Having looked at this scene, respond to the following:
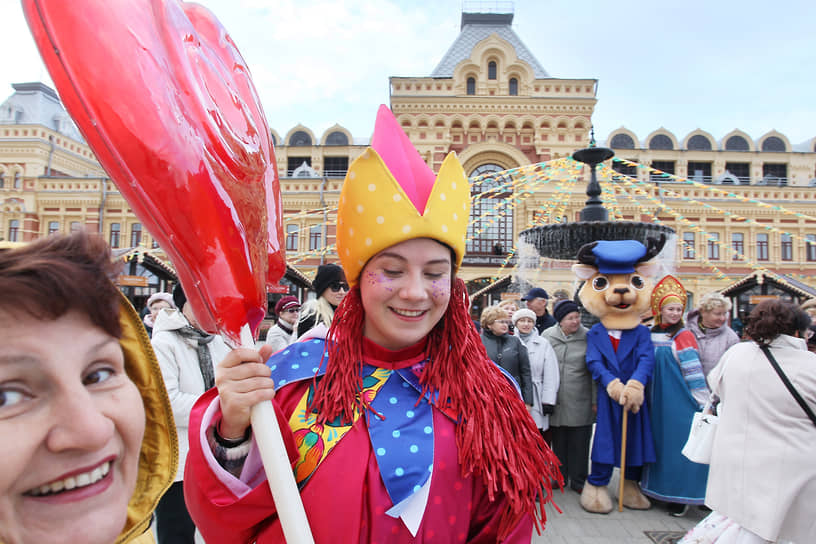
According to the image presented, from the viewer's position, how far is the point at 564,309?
4824 mm

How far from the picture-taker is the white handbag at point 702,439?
3.21 metres

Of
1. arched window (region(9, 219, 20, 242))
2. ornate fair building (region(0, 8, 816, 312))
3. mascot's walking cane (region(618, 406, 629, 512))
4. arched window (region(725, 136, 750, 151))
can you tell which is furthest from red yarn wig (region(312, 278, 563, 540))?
arched window (region(725, 136, 750, 151))

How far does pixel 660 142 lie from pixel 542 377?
30.5 metres

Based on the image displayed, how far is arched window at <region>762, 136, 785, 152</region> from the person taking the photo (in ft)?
100

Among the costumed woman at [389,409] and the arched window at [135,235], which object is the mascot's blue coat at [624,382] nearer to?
the costumed woman at [389,409]

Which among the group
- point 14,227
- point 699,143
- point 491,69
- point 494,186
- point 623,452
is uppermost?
point 491,69

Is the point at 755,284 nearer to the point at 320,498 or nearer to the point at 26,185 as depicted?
the point at 320,498

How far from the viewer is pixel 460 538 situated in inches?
54.2

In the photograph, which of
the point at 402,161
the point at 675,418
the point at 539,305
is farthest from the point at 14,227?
the point at 402,161

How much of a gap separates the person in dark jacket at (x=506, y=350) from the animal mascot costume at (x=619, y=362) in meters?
0.62

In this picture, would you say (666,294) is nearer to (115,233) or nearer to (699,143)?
(115,233)

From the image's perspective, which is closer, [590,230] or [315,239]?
[590,230]

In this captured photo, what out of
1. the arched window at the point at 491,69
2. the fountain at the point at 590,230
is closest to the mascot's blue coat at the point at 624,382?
the fountain at the point at 590,230

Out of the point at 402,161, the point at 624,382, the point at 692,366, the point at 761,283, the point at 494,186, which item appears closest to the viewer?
the point at 402,161
